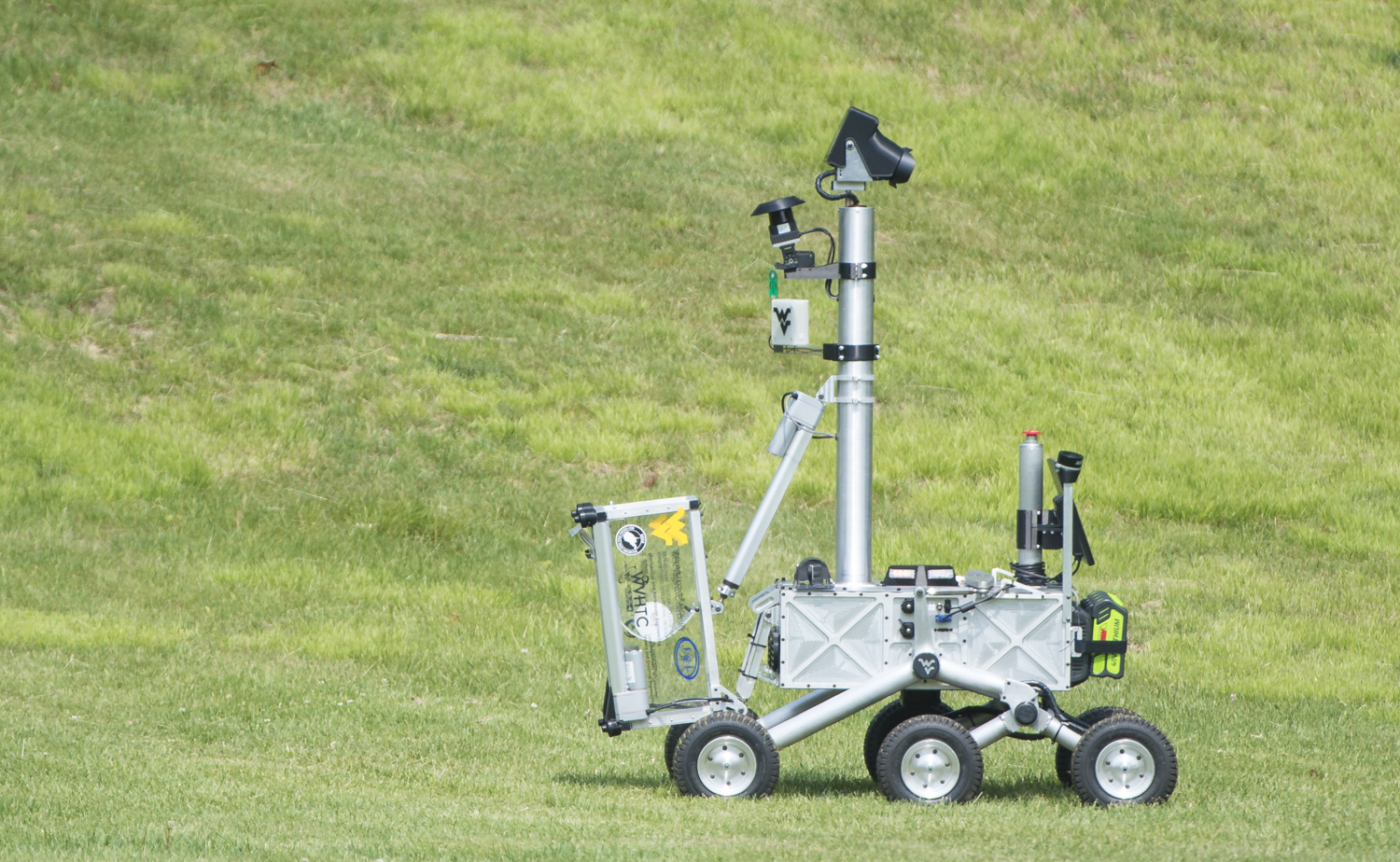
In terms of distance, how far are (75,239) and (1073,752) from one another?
15.0 metres

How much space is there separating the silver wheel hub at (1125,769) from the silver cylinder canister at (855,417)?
4.79 ft

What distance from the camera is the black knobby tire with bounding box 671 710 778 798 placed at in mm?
7801

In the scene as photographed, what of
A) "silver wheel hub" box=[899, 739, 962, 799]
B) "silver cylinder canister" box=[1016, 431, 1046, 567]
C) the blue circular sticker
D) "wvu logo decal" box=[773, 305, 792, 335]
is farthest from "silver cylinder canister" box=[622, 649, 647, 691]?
"silver cylinder canister" box=[1016, 431, 1046, 567]

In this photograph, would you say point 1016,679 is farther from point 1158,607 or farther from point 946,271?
point 946,271

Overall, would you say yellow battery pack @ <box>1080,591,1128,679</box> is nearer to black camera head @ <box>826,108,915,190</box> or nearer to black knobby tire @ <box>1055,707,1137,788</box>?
black knobby tire @ <box>1055,707,1137,788</box>

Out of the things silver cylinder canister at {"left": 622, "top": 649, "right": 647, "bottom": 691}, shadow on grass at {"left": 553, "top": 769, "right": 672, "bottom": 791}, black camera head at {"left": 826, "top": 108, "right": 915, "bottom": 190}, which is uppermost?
black camera head at {"left": 826, "top": 108, "right": 915, "bottom": 190}

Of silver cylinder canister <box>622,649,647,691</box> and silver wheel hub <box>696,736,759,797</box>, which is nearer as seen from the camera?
silver wheel hub <box>696,736,759,797</box>

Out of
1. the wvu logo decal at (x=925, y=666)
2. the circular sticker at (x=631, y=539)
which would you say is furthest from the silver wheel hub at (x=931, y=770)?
the circular sticker at (x=631, y=539)

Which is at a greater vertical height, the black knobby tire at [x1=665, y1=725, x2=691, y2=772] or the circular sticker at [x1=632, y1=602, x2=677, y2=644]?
the circular sticker at [x1=632, y1=602, x2=677, y2=644]

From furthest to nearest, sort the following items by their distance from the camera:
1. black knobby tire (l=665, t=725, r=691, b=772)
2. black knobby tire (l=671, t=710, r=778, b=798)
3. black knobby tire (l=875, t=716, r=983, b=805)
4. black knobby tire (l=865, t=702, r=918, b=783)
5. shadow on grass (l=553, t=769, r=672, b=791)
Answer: shadow on grass (l=553, t=769, r=672, b=791), black knobby tire (l=865, t=702, r=918, b=783), black knobby tire (l=665, t=725, r=691, b=772), black knobby tire (l=671, t=710, r=778, b=798), black knobby tire (l=875, t=716, r=983, b=805)

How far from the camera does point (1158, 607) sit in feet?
44.9

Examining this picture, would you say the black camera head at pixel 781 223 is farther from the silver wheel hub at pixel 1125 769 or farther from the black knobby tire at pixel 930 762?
the silver wheel hub at pixel 1125 769

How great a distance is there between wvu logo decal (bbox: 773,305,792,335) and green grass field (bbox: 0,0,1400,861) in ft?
7.92

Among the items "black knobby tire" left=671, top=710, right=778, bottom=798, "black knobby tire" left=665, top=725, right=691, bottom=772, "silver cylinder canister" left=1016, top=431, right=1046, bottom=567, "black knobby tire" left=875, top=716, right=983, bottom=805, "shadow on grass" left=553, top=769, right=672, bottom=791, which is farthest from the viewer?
"shadow on grass" left=553, top=769, right=672, bottom=791
